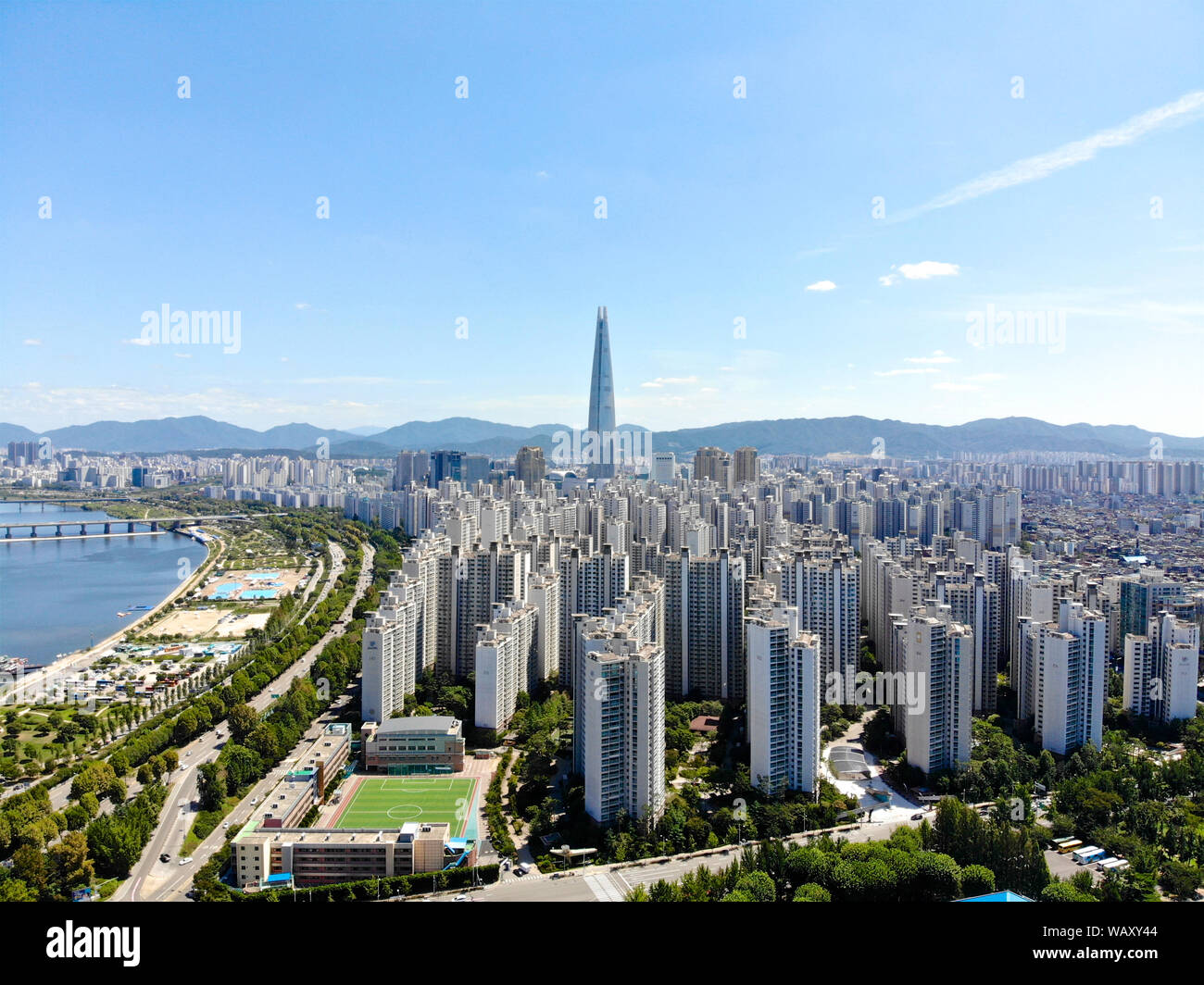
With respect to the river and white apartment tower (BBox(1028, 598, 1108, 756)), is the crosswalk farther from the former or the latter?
the river

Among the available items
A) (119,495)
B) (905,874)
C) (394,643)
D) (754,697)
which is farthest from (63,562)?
(905,874)

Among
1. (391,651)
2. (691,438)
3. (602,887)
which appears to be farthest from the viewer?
(691,438)

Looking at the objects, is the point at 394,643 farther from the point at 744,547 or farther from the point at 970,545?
the point at 970,545

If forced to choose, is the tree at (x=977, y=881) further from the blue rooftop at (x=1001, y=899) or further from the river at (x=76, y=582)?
the river at (x=76, y=582)

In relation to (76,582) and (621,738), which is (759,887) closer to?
(621,738)

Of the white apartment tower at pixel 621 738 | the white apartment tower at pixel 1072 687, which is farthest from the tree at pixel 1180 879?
the white apartment tower at pixel 621 738

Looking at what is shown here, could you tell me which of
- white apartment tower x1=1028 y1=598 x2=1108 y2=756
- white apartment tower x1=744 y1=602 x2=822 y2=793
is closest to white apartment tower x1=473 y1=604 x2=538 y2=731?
white apartment tower x1=744 y1=602 x2=822 y2=793

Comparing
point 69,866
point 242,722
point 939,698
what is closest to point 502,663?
point 242,722
